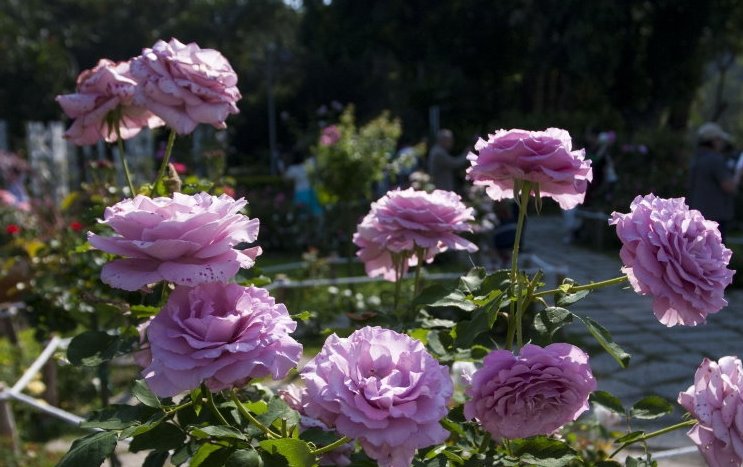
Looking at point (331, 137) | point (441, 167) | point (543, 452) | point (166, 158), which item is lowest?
point (441, 167)

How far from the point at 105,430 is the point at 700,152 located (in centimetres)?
587

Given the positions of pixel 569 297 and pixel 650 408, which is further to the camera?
pixel 650 408

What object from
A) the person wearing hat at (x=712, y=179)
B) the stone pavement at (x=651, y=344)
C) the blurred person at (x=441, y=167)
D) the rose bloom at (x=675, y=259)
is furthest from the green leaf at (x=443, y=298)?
the blurred person at (x=441, y=167)

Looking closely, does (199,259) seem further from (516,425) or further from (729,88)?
(729,88)

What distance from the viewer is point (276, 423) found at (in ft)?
3.57

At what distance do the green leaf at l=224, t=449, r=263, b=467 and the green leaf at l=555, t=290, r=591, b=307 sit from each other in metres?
0.45

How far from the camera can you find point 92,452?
99 centimetres

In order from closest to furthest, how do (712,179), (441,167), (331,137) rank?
1. (712,179)
2. (441,167)
3. (331,137)

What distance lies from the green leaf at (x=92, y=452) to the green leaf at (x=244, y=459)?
156 millimetres

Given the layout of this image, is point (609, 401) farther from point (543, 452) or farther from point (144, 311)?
point (144, 311)

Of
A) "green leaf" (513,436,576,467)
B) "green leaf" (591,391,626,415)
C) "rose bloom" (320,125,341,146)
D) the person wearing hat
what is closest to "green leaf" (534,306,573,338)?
"green leaf" (513,436,576,467)

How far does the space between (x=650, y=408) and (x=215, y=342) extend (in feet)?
2.56

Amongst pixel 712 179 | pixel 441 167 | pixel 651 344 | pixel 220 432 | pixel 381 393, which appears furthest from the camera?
pixel 441 167

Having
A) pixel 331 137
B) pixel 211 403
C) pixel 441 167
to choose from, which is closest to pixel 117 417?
pixel 211 403
